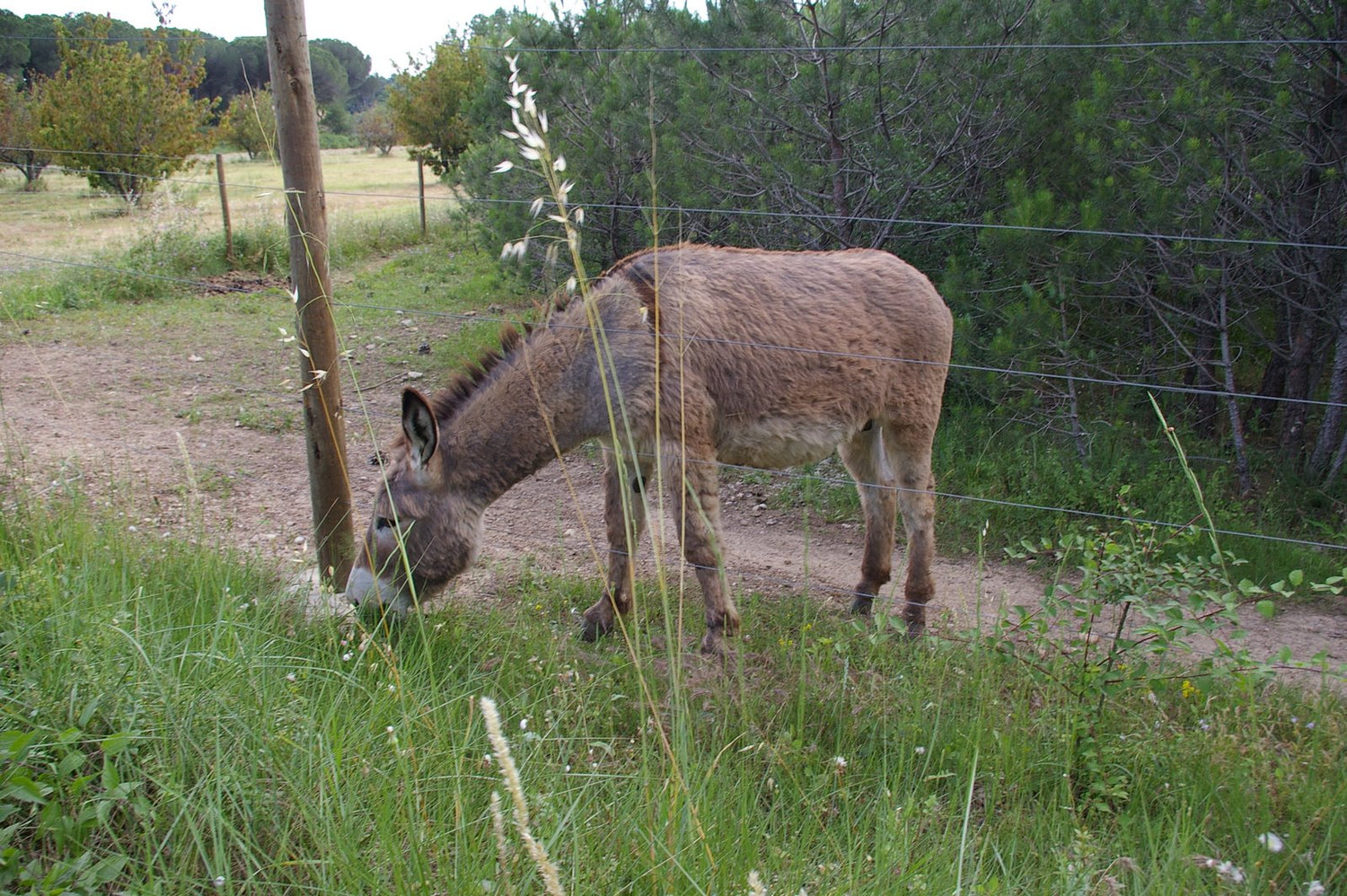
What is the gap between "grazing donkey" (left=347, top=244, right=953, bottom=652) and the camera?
12.7ft

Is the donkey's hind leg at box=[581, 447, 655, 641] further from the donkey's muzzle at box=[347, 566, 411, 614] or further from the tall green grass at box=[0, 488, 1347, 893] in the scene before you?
the donkey's muzzle at box=[347, 566, 411, 614]

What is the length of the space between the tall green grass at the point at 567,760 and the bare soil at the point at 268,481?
1.97ft

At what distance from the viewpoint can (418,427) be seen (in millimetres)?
3686

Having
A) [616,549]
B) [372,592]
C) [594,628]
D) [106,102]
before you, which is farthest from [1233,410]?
[106,102]

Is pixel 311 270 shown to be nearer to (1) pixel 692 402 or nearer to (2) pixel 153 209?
(1) pixel 692 402

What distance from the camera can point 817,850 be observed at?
2.42m

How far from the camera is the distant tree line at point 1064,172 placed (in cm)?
520

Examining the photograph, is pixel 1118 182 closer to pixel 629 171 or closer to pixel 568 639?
pixel 629 171

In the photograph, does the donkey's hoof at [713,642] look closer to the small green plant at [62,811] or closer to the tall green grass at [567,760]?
the tall green grass at [567,760]

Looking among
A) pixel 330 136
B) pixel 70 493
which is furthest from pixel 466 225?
pixel 330 136

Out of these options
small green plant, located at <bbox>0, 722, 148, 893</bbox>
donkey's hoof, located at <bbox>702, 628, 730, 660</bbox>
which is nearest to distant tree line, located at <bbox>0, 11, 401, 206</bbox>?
donkey's hoof, located at <bbox>702, 628, 730, 660</bbox>

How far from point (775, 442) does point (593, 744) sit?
6.54 feet

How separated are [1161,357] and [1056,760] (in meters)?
4.59

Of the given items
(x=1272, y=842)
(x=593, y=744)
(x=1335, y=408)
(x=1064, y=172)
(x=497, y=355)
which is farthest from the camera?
(x=1064, y=172)
